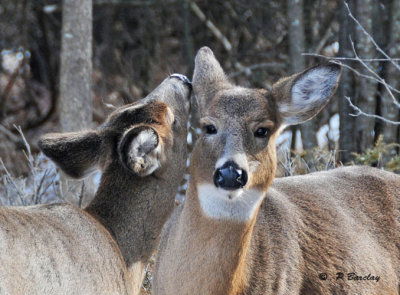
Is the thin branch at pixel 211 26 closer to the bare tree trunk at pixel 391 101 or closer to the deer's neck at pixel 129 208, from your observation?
the bare tree trunk at pixel 391 101

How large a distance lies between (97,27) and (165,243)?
12.4 metres

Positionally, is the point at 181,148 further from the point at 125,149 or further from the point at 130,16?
the point at 130,16

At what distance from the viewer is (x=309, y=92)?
5.50 metres

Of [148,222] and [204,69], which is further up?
[204,69]

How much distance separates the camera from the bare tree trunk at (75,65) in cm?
1034

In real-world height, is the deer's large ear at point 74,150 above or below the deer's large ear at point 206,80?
below

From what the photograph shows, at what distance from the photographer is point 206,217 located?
5.21 m

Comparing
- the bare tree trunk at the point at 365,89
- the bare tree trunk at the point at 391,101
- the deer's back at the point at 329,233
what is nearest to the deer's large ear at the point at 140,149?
the deer's back at the point at 329,233

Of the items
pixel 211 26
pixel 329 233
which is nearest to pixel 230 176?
pixel 329 233

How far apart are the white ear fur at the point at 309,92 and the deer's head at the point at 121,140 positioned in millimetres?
830

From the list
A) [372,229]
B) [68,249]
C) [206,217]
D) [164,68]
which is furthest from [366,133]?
[164,68]

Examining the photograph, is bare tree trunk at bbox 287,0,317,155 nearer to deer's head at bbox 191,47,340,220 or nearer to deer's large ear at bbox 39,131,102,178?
deer's head at bbox 191,47,340,220

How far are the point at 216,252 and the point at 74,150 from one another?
1239 millimetres

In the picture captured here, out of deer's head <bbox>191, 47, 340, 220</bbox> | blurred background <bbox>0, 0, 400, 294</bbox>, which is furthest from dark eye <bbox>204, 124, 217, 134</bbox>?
blurred background <bbox>0, 0, 400, 294</bbox>
